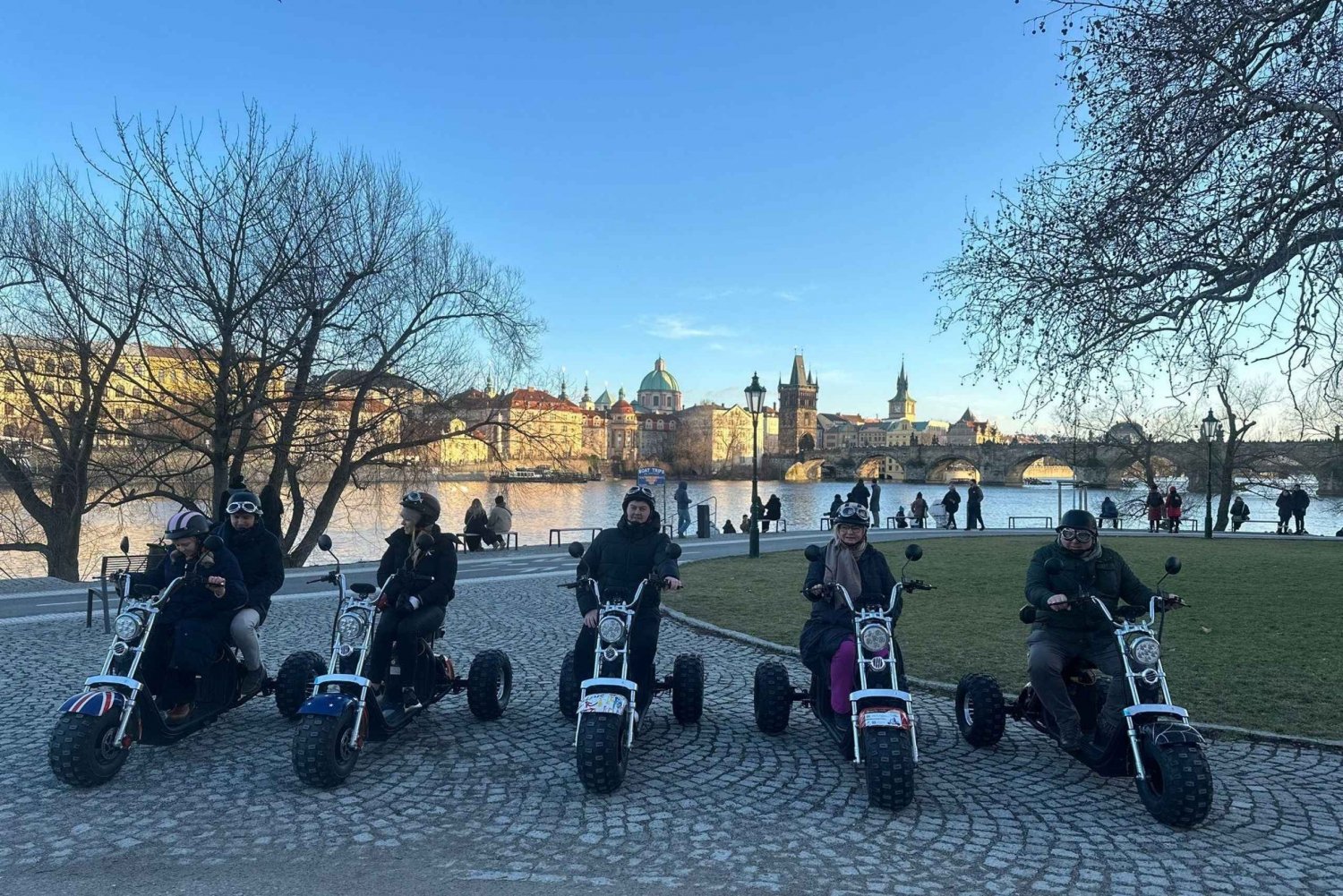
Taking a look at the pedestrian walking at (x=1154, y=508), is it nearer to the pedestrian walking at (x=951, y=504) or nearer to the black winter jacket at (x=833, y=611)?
the pedestrian walking at (x=951, y=504)

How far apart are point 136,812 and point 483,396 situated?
1694 centimetres

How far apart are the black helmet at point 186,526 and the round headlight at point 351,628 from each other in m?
1.12

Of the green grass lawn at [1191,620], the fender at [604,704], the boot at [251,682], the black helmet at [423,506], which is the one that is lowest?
the green grass lawn at [1191,620]

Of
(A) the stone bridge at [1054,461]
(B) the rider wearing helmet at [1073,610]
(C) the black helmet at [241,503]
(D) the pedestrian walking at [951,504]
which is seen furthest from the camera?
(A) the stone bridge at [1054,461]

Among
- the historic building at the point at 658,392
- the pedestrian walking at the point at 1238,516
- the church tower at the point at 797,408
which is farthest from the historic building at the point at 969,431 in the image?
the pedestrian walking at the point at 1238,516

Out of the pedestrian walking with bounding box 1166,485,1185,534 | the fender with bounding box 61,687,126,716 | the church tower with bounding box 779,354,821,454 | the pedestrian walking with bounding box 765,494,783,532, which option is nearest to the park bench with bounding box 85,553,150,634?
the fender with bounding box 61,687,126,716

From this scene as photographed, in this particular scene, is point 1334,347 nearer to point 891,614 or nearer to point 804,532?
point 891,614

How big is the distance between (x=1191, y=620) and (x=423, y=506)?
342 inches

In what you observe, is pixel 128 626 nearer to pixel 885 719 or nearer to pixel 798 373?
pixel 885 719

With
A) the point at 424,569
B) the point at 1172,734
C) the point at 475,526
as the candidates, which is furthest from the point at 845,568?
the point at 475,526

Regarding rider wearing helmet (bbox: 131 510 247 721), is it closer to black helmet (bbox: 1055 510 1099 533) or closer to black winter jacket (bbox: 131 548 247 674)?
black winter jacket (bbox: 131 548 247 674)

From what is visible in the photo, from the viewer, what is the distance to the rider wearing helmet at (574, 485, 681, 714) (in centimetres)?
550

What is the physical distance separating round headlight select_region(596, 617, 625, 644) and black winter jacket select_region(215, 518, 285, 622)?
2.41m

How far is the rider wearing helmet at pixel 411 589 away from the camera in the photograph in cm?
551
